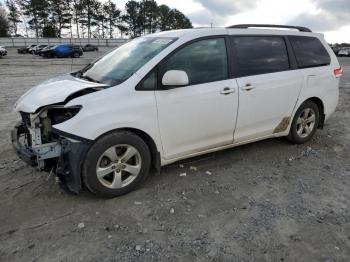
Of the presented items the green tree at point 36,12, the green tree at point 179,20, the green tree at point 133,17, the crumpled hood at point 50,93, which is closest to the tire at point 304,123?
the crumpled hood at point 50,93

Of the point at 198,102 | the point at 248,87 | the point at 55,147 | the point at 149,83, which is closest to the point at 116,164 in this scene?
the point at 55,147

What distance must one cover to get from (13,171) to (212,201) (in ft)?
8.77

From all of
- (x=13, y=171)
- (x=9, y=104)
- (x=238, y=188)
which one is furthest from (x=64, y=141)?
(x=9, y=104)

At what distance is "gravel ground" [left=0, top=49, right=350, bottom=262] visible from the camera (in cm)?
294

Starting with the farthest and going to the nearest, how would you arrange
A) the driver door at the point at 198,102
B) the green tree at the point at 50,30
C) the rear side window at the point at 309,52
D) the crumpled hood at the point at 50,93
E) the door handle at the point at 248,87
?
the green tree at the point at 50,30 → the rear side window at the point at 309,52 → the door handle at the point at 248,87 → the driver door at the point at 198,102 → the crumpled hood at the point at 50,93

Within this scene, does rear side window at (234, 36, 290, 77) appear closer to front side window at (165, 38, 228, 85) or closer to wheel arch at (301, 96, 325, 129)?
front side window at (165, 38, 228, 85)

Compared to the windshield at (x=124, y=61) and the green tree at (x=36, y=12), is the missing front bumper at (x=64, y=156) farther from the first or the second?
the green tree at (x=36, y=12)

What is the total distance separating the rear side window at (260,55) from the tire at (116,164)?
1.71 metres

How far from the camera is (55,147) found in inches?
140

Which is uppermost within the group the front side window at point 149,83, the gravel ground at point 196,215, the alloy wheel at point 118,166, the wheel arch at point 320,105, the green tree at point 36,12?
the green tree at point 36,12

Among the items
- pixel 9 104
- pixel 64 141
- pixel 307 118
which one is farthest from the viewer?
pixel 9 104

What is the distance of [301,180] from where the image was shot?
4.29 m

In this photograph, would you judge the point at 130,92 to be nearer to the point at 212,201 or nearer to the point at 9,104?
the point at 212,201

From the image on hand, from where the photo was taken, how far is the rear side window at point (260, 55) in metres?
4.43
